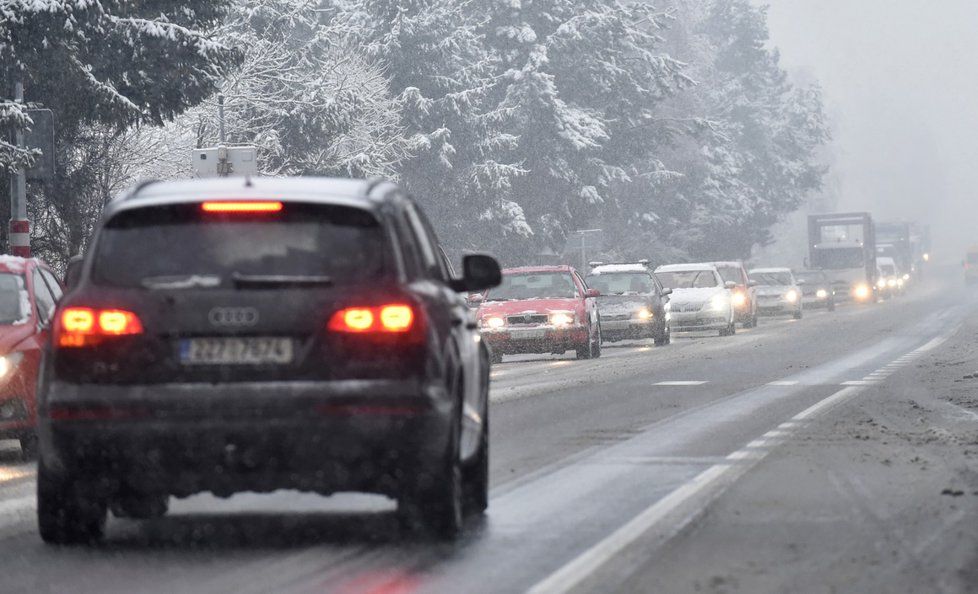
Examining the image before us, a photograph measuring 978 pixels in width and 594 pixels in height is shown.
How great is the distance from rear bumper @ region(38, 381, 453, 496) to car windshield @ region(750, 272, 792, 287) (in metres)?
55.4

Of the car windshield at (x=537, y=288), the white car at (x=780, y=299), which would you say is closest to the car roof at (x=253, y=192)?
the car windshield at (x=537, y=288)

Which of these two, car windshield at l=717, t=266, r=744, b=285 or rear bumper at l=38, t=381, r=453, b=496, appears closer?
rear bumper at l=38, t=381, r=453, b=496

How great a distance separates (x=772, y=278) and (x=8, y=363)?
169 feet

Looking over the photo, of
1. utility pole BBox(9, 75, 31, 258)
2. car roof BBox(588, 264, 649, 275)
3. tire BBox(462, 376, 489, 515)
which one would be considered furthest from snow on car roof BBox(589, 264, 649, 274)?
tire BBox(462, 376, 489, 515)

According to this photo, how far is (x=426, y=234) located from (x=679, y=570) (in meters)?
2.60

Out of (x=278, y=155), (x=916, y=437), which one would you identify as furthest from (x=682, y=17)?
(x=916, y=437)

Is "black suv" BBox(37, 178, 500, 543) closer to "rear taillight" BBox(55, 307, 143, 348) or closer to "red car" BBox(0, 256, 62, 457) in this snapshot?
"rear taillight" BBox(55, 307, 143, 348)

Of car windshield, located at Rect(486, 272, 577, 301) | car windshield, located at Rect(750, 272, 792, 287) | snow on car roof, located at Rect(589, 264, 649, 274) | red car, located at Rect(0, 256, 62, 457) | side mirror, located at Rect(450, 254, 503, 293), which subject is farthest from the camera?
car windshield, located at Rect(750, 272, 792, 287)

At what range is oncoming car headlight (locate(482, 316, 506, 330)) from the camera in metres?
33.0

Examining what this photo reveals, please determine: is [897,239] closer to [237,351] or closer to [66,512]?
[66,512]

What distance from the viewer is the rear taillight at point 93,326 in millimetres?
8570

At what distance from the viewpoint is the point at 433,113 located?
6256 cm

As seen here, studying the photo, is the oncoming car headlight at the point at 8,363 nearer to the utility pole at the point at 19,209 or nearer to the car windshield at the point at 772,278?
the utility pole at the point at 19,209

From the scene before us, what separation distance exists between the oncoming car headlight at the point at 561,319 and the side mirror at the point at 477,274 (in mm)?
22908
